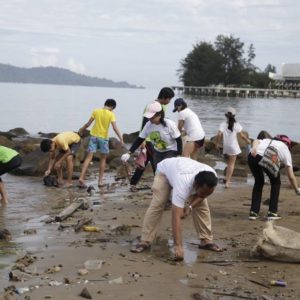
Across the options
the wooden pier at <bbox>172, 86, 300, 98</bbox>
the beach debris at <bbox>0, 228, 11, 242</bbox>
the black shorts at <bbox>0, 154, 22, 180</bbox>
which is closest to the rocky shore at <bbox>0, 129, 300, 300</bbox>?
the beach debris at <bbox>0, 228, 11, 242</bbox>

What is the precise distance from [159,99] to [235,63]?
103438mm

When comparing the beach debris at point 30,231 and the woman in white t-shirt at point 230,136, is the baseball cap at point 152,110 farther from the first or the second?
the woman in white t-shirt at point 230,136

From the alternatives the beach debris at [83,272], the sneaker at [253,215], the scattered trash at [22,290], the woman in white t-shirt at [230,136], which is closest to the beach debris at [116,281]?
the beach debris at [83,272]

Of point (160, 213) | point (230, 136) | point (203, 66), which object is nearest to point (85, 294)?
point (160, 213)

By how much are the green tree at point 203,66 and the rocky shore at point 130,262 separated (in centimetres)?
9954

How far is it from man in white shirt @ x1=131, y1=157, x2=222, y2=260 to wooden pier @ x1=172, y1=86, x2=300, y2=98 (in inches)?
3645

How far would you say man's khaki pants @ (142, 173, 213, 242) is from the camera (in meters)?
6.42

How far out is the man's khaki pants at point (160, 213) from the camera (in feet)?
21.1

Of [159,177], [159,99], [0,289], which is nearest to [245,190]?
[159,99]

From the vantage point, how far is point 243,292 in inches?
207

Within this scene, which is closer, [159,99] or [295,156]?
[159,99]

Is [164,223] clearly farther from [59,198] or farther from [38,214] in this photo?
[59,198]

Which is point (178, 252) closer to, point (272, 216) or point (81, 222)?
point (81, 222)

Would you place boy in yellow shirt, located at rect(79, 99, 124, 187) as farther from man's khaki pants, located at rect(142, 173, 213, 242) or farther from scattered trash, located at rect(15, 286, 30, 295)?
scattered trash, located at rect(15, 286, 30, 295)
